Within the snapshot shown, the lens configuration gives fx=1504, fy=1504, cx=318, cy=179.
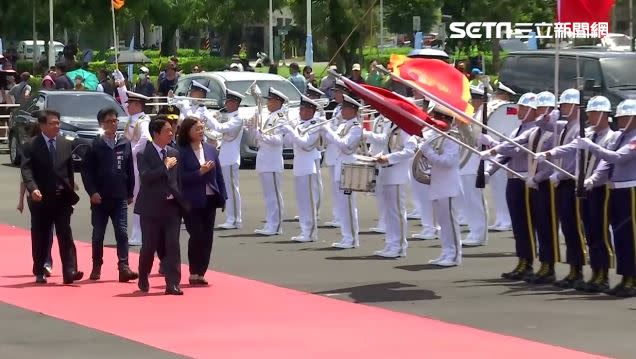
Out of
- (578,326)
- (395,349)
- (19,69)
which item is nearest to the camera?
(395,349)

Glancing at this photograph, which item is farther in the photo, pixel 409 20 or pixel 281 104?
pixel 409 20

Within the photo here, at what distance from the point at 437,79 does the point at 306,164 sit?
181 inches

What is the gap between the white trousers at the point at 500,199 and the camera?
19438 mm

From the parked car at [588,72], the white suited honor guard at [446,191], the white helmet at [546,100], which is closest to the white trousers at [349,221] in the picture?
the white suited honor guard at [446,191]

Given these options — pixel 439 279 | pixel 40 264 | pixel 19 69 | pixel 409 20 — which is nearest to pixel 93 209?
pixel 40 264

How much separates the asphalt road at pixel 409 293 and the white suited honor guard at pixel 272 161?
0.26 m

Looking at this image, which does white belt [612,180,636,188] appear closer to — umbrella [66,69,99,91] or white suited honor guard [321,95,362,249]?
white suited honor guard [321,95,362,249]

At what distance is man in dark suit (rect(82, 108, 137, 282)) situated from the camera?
14.8 meters

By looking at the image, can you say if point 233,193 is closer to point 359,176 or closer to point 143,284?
point 359,176

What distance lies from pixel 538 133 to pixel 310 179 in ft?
15.7

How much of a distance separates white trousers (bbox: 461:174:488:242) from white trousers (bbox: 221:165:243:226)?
3.20 metres

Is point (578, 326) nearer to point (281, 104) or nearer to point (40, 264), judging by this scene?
point (40, 264)

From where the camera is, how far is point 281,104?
19000 millimetres

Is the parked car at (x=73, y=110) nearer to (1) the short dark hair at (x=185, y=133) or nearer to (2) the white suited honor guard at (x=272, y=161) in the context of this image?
(2) the white suited honor guard at (x=272, y=161)
